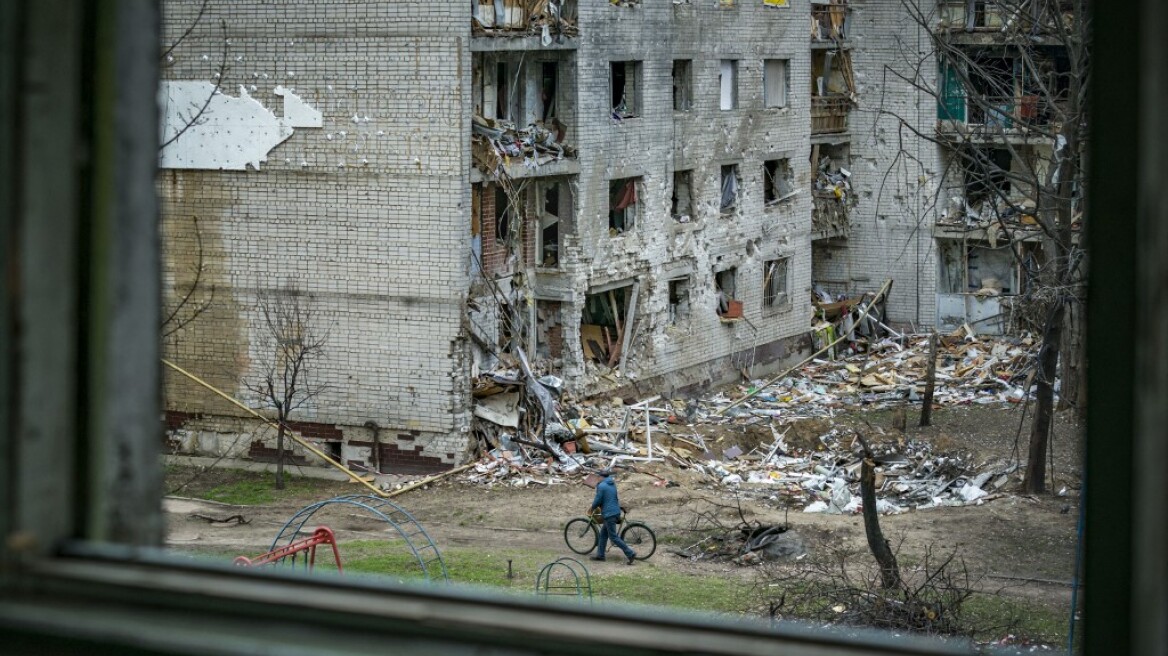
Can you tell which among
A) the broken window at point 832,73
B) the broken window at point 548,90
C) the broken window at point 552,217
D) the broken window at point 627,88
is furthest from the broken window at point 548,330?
the broken window at point 832,73

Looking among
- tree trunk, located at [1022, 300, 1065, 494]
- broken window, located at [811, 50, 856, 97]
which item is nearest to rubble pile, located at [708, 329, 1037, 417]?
broken window, located at [811, 50, 856, 97]

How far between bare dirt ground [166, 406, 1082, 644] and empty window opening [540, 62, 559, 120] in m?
6.42

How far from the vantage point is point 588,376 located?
909 inches

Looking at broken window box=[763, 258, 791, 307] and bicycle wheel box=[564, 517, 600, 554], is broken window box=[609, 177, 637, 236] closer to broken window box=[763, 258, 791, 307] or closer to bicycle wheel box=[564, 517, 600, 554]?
broken window box=[763, 258, 791, 307]

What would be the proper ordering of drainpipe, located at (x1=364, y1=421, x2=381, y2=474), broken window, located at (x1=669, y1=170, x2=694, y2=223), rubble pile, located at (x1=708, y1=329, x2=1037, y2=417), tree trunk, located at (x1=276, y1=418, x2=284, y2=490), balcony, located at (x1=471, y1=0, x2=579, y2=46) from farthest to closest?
1. broken window, located at (x1=669, y1=170, x2=694, y2=223)
2. rubble pile, located at (x1=708, y1=329, x2=1037, y2=417)
3. drainpipe, located at (x1=364, y1=421, x2=381, y2=474)
4. balcony, located at (x1=471, y1=0, x2=579, y2=46)
5. tree trunk, located at (x1=276, y1=418, x2=284, y2=490)

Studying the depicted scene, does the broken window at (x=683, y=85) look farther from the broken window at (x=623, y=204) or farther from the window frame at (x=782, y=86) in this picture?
the window frame at (x=782, y=86)

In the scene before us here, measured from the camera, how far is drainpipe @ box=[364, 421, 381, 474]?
20.0m

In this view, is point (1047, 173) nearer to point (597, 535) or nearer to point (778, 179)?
point (597, 535)

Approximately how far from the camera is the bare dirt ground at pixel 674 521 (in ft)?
49.3

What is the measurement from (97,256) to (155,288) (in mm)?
102

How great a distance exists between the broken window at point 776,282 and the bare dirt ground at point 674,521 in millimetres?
9044

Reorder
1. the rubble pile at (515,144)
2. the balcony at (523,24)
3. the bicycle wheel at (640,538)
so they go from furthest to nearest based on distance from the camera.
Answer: the rubble pile at (515,144), the balcony at (523,24), the bicycle wheel at (640,538)

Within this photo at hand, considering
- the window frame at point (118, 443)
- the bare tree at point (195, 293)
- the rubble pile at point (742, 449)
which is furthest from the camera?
the bare tree at point (195, 293)

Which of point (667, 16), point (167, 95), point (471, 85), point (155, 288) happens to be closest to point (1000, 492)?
point (471, 85)
